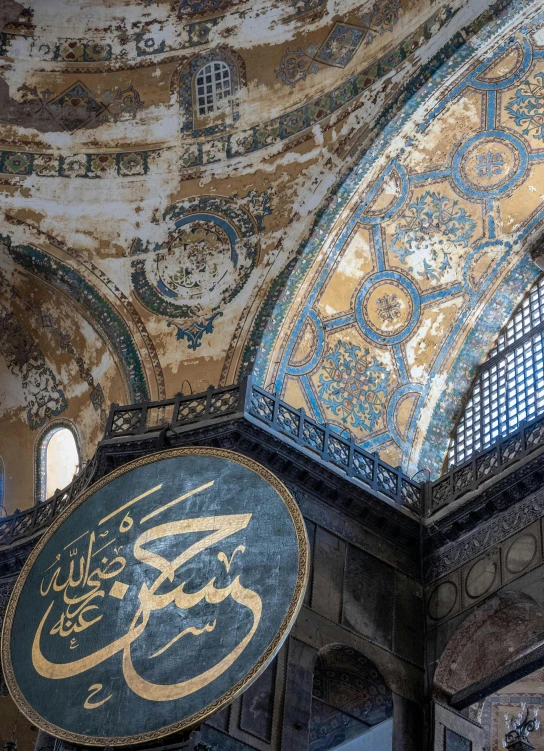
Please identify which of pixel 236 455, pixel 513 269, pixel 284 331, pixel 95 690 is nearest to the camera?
pixel 95 690

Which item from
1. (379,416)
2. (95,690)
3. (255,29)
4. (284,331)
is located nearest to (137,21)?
(255,29)

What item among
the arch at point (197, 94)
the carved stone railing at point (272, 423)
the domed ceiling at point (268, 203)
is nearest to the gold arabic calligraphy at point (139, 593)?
the carved stone railing at point (272, 423)

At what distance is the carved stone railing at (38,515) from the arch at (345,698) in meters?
2.65

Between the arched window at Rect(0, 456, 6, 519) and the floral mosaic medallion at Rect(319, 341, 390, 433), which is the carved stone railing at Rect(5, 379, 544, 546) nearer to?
the floral mosaic medallion at Rect(319, 341, 390, 433)

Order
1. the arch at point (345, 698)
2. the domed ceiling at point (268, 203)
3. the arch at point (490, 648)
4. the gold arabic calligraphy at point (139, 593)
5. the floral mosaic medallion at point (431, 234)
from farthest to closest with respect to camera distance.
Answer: the floral mosaic medallion at point (431, 234), the domed ceiling at point (268, 203), the arch at point (345, 698), the arch at point (490, 648), the gold arabic calligraphy at point (139, 593)

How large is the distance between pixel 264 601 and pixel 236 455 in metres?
1.37

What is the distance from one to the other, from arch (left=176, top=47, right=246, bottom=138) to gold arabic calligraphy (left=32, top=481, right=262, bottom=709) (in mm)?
3953

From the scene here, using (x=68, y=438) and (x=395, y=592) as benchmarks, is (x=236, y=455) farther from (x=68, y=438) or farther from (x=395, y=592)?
(x=68, y=438)

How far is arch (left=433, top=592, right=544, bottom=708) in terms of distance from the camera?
383 inches

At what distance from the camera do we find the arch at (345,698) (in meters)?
9.93

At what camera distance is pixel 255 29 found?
12.3 meters

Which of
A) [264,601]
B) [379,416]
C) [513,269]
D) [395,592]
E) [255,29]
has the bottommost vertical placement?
[264,601]

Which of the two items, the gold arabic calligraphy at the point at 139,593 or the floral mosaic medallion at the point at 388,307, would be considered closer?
the gold arabic calligraphy at the point at 139,593

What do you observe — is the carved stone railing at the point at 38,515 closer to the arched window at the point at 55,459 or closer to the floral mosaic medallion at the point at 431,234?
the arched window at the point at 55,459
